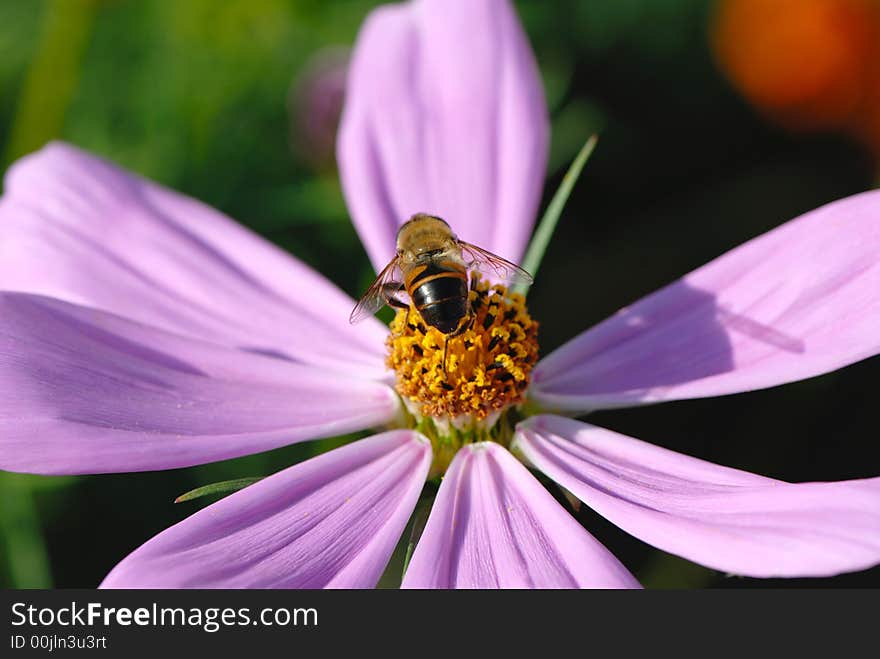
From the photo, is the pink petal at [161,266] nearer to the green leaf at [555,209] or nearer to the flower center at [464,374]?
the flower center at [464,374]

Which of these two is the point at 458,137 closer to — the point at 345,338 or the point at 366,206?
the point at 366,206

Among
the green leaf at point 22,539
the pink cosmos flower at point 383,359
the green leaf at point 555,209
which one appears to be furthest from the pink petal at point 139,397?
the green leaf at point 22,539

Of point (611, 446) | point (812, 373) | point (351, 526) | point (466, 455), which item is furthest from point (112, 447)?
point (812, 373)


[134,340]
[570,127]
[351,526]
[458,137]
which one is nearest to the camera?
[351,526]

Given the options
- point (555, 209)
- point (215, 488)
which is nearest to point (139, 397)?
point (215, 488)

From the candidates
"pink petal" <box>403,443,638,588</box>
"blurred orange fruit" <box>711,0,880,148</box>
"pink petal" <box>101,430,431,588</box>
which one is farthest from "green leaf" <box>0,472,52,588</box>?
"blurred orange fruit" <box>711,0,880,148</box>

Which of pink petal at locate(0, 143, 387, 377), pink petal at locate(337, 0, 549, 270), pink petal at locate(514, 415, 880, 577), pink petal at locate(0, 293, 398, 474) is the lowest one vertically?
pink petal at locate(514, 415, 880, 577)

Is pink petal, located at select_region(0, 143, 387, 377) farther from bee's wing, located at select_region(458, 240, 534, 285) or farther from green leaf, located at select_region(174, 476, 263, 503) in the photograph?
green leaf, located at select_region(174, 476, 263, 503)

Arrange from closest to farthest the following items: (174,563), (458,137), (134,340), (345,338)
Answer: (174,563)
(134,340)
(345,338)
(458,137)
